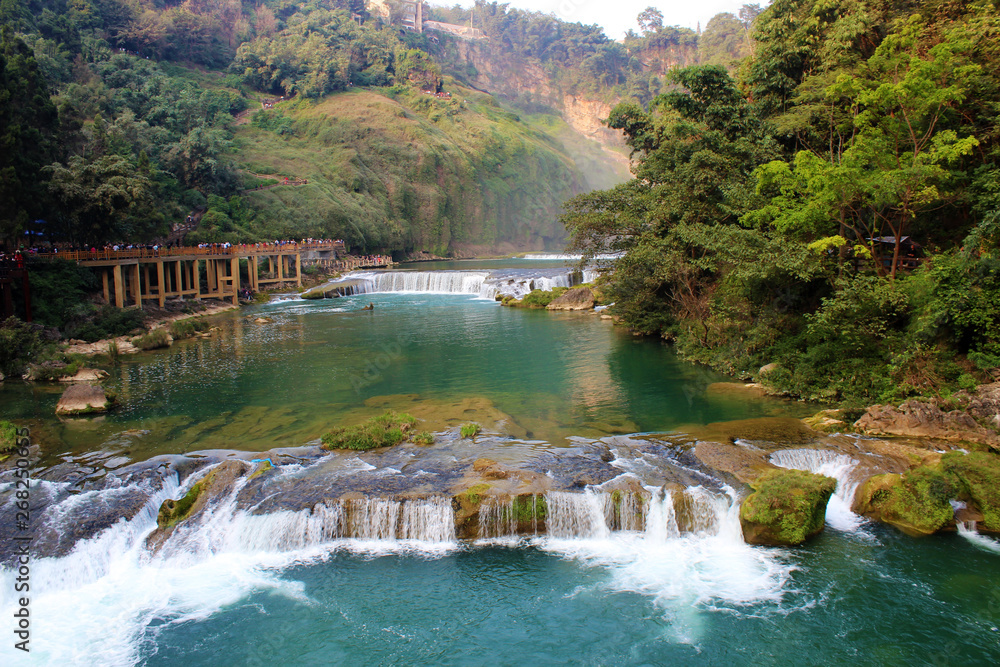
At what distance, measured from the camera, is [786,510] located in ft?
36.9

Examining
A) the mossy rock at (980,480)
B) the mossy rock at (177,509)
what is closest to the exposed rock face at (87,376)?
the mossy rock at (177,509)

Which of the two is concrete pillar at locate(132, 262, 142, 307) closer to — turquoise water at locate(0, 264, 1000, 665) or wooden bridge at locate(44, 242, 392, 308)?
wooden bridge at locate(44, 242, 392, 308)

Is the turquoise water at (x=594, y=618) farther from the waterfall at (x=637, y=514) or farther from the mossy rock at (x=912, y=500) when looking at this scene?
the waterfall at (x=637, y=514)

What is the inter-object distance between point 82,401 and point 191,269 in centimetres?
2385

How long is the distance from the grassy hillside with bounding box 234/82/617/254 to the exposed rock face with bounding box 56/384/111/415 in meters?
37.9

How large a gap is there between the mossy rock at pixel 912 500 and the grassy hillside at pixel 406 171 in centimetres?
4073

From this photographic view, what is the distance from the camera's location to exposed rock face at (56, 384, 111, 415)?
58.7 feet

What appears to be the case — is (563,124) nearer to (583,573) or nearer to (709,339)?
(709,339)

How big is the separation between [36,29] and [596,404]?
246 ft

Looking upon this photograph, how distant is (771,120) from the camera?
73.8 feet

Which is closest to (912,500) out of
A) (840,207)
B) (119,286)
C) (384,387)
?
(840,207)

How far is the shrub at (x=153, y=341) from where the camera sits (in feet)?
89.4

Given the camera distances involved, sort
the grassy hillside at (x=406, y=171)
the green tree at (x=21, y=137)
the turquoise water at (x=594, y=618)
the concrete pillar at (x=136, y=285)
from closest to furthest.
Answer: the turquoise water at (x=594, y=618) < the green tree at (x=21, y=137) < the concrete pillar at (x=136, y=285) < the grassy hillside at (x=406, y=171)

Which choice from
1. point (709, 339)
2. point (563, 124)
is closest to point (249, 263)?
point (709, 339)
